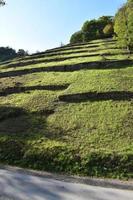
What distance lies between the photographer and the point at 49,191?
17.3m

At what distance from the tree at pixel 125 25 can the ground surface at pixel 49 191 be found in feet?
109

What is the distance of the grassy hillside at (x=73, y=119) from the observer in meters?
22.5

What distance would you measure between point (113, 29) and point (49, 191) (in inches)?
2371

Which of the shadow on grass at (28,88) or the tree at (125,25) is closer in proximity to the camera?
the shadow on grass at (28,88)

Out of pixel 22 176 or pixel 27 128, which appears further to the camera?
pixel 27 128

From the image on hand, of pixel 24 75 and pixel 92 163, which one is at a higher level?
pixel 24 75

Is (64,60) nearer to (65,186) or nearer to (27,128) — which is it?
(27,128)

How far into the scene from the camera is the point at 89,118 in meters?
28.2

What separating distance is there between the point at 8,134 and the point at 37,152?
14.2 feet

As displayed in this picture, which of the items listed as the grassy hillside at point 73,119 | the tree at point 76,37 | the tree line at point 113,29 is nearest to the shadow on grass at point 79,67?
the grassy hillside at point 73,119

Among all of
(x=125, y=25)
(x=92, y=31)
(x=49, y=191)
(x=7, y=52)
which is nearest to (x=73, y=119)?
(x=49, y=191)

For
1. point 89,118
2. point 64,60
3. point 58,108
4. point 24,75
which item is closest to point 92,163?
point 89,118

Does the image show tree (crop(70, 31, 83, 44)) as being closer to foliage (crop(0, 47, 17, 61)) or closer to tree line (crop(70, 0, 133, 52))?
tree line (crop(70, 0, 133, 52))

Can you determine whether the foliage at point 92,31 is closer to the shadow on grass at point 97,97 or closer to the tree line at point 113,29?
the tree line at point 113,29
